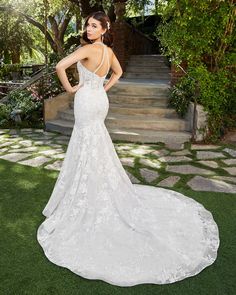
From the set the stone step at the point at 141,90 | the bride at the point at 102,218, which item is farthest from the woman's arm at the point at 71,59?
the stone step at the point at 141,90

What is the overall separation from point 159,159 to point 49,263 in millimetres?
3436

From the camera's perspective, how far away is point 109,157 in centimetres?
354

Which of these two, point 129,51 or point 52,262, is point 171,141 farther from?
point 129,51

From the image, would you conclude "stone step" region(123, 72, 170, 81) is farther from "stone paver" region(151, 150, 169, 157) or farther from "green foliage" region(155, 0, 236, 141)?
"stone paver" region(151, 150, 169, 157)

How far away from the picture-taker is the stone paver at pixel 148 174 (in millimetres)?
5090

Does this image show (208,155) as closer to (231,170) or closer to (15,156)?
(231,170)

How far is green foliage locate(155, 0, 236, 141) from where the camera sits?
708 cm

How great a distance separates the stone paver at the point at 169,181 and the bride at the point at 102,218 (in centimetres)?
103

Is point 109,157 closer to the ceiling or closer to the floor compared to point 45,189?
closer to the ceiling

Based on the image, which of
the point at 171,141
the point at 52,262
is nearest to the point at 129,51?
the point at 171,141

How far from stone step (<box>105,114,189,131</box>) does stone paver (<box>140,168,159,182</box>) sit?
242 centimetres

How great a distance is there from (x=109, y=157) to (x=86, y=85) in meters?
0.79

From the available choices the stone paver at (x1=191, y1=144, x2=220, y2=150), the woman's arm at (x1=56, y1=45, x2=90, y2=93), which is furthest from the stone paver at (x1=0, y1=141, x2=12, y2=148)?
the woman's arm at (x1=56, y1=45, x2=90, y2=93)

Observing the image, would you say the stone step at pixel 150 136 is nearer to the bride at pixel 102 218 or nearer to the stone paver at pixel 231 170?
the stone paver at pixel 231 170
